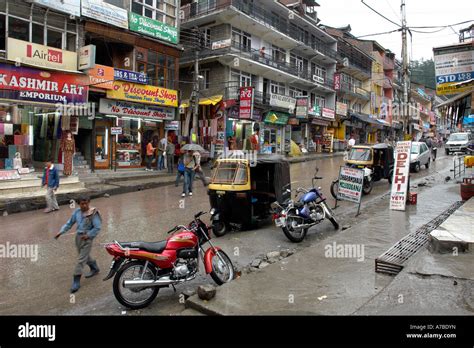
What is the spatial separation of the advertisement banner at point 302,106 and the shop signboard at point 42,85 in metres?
21.4

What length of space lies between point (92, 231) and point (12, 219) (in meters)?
6.93

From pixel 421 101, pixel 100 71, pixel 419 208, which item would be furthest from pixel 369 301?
pixel 421 101

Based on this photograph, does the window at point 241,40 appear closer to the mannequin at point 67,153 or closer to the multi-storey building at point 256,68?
the multi-storey building at point 256,68

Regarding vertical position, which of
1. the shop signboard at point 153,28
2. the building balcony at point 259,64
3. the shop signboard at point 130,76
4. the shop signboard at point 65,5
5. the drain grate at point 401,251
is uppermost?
the building balcony at point 259,64

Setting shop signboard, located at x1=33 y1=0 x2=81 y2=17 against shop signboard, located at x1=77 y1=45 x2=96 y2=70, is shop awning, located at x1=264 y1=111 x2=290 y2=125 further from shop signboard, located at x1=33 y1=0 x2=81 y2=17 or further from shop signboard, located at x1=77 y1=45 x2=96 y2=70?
shop signboard, located at x1=33 y1=0 x2=81 y2=17

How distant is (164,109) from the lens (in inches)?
860

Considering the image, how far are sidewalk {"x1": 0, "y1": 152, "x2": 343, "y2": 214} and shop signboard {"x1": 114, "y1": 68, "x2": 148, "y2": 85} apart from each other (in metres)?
4.67

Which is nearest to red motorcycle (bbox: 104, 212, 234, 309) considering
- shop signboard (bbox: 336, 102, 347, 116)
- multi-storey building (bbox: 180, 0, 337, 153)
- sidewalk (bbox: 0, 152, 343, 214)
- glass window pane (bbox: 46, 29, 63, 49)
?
sidewalk (bbox: 0, 152, 343, 214)

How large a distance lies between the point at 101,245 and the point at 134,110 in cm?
1300

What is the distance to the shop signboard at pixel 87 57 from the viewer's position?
16.6 m

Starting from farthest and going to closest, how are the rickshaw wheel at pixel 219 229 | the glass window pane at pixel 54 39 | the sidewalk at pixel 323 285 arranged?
the glass window pane at pixel 54 39
the rickshaw wheel at pixel 219 229
the sidewalk at pixel 323 285
